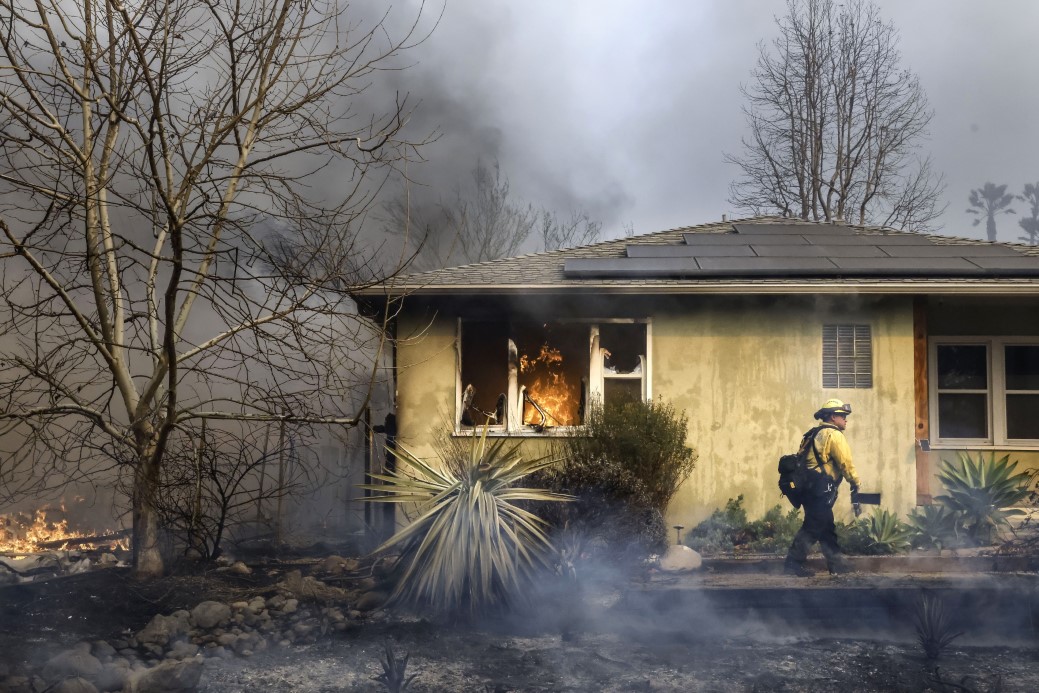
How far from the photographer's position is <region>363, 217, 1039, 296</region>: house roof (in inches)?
399

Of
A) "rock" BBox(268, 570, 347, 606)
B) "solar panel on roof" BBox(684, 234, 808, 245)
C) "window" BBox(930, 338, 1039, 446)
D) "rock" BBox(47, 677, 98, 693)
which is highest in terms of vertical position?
"solar panel on roof" BBox(684, 234, 808, 245)

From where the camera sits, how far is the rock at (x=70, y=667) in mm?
5680

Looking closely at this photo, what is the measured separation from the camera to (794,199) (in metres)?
24.6

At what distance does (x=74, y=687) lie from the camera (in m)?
5.38

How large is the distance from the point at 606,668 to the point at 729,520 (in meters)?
4.19

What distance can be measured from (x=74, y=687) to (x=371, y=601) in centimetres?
254

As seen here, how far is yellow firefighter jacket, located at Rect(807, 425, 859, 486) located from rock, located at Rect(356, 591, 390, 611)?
13.6 feet

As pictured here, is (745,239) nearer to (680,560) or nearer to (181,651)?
(680,560)

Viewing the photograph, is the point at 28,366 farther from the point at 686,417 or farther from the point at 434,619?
the point at 686,417

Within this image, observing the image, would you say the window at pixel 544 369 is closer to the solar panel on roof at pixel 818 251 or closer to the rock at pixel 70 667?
the solar panel on roof at pixel 818 251

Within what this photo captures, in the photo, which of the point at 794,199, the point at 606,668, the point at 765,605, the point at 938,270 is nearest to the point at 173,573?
the point at 606,668

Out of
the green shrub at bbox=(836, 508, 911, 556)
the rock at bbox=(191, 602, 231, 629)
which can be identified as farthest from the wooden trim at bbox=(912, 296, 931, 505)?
the rock at bbox=(191, 602, 231, 629)

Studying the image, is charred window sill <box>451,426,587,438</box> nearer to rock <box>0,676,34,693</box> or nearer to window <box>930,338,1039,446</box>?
window <box>930,338,1039,446</box>

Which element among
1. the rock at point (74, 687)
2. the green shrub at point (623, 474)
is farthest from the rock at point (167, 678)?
the green shrub at point (623, 474)
